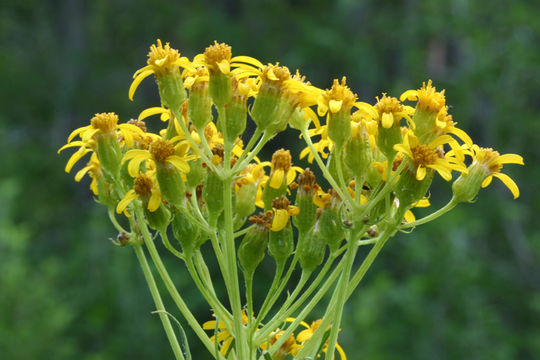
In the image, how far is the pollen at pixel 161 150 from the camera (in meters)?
2.02

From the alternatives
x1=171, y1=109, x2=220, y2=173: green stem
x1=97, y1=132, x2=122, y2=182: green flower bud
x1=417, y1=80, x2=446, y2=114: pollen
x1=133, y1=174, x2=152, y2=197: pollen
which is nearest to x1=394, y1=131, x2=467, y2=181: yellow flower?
x1=417, y1=80, x2=446, y2=114: pollen

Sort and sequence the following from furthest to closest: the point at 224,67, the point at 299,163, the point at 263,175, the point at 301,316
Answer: the point at 299,163 < the point at 263,175 < the point at 301,316 < the point at 224,67

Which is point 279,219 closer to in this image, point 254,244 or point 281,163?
point 254,244

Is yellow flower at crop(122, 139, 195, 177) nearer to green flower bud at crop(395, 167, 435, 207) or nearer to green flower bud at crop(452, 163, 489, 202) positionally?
green flower bud at crop(395, 167, 435, 207)

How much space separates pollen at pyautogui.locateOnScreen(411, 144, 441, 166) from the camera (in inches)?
78.5

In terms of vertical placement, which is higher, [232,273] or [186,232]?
[186,232]

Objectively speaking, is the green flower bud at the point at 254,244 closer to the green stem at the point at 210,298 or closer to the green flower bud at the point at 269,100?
the green stem at the point at 210,298

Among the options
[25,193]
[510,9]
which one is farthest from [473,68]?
[25,193]

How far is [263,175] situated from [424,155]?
537mm

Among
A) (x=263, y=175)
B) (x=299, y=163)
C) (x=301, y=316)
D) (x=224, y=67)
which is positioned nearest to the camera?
(x=224, y=67)

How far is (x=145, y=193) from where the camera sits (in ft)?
6.91

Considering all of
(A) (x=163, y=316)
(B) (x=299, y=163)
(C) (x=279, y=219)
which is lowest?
(A) (x=163, y=316)

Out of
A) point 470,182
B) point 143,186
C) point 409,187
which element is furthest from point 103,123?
point 470,182

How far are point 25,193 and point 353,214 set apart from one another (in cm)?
1621
